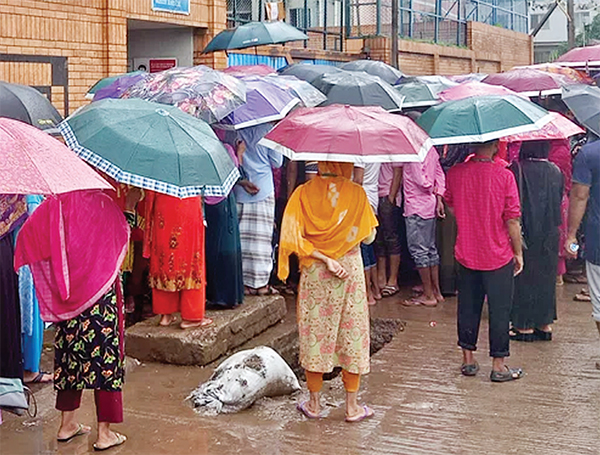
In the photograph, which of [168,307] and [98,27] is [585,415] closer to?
[168,307]

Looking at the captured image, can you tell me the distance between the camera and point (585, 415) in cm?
566

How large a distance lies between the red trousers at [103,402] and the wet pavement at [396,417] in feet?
0.78

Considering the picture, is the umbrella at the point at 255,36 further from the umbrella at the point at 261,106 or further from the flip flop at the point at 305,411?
the flip flop at the point at 305,411

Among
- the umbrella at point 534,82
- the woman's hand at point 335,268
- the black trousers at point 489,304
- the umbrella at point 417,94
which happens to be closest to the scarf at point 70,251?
the woman's hand at point 335,268

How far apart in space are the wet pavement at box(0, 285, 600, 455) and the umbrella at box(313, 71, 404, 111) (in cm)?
259

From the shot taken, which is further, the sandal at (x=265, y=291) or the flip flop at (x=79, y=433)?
the sandal at (x=265, y=291)

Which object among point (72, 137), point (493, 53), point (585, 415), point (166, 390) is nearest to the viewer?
point (72, 137)

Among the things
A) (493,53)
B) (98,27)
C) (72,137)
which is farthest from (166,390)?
(493,53)

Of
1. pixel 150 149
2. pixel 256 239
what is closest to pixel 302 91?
pixel 256 239

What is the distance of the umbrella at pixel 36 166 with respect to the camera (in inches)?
140

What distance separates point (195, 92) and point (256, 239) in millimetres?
1790

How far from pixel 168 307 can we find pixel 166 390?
2.93 feet

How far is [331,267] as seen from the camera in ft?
17.8

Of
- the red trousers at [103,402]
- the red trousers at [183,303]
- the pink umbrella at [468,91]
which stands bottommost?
the red trousers at [103,402]
